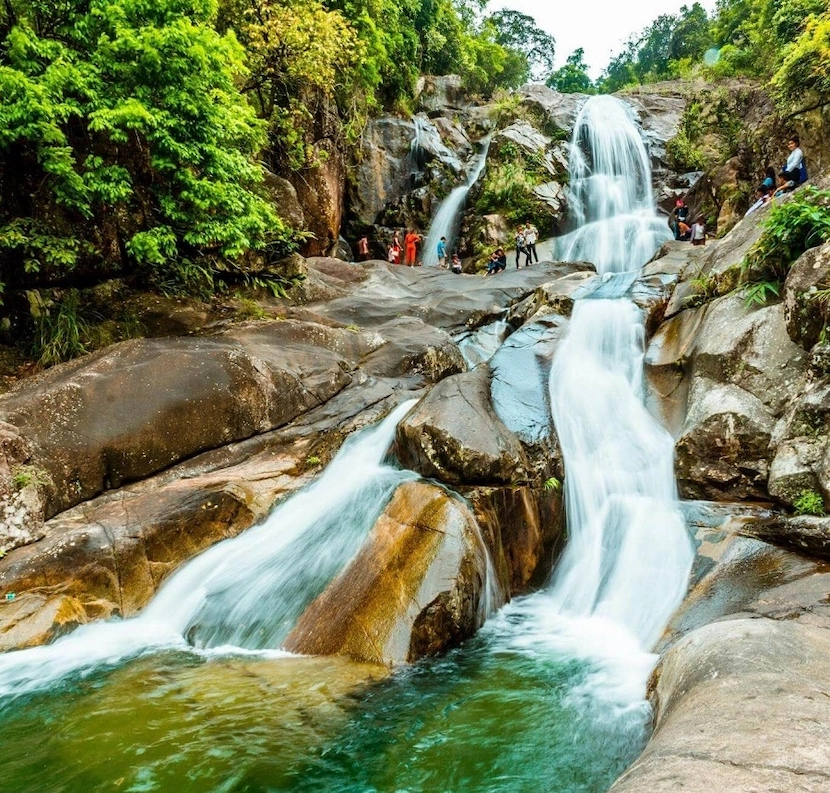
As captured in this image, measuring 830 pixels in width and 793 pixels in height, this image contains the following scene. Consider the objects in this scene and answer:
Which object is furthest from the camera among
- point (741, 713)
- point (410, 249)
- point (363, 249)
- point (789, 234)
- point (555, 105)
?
point (555, 105)

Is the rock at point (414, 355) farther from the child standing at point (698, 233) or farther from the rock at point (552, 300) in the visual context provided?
the child standing at point (698, 233)

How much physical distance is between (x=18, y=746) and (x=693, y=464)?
7435 millimetres

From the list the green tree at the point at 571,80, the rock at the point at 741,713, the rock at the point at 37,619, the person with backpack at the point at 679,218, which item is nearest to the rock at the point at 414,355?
the rock at the point at 37,619

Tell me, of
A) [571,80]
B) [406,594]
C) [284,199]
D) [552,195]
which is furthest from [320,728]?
[571,80]

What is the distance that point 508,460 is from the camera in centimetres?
674

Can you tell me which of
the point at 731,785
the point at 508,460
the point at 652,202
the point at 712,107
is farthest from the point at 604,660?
the point at 712,107

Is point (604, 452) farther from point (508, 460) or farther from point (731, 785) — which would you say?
point (731, 785)

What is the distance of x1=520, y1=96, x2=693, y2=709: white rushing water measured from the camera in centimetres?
548

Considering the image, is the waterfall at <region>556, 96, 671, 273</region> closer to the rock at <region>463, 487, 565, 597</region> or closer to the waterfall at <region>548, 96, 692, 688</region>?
the waterfall at <region>548, 96, 692, 688</region>

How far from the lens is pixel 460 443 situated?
263 inches

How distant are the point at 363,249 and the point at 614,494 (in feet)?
48.8

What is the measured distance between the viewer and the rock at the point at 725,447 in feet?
21.4

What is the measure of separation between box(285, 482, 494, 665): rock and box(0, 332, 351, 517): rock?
3336 millimetres

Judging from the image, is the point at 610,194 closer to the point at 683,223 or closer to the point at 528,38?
the point at 683,223
